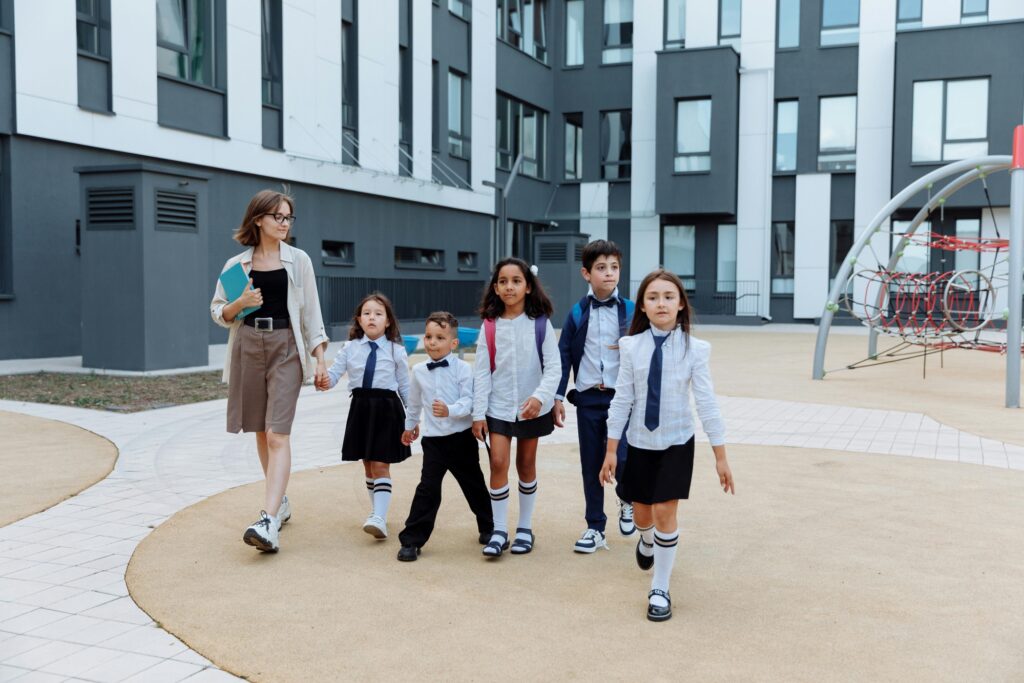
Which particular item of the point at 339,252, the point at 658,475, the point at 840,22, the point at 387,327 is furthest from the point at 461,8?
the point at 658,475

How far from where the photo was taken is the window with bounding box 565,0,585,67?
35969 mm

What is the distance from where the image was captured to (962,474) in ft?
25.7

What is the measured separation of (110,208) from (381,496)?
35.8 feet

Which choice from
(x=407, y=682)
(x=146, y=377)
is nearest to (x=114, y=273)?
(x=146, y=377)

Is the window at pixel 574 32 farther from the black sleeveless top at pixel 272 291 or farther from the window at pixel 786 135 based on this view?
the black sleeveless top at pixel 272 291

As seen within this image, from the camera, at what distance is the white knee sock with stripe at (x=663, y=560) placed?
4535 millimetres

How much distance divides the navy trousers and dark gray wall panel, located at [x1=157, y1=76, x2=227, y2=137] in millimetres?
15122

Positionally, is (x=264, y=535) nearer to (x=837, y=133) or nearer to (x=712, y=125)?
(x=712, y=125)

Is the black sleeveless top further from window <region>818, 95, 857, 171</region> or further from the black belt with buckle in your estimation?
window <region>818, 95, 857, 171</region>

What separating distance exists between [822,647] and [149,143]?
662 inches

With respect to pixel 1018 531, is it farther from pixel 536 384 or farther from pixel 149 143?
pixel 149 143

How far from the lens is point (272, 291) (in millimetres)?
5613

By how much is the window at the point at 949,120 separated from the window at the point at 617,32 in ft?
32.8

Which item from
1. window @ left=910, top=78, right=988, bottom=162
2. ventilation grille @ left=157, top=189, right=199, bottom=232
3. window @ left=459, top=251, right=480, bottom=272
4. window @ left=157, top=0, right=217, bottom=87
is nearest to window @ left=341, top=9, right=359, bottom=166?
window @ left=157, top=0, right=217, bottom=87
